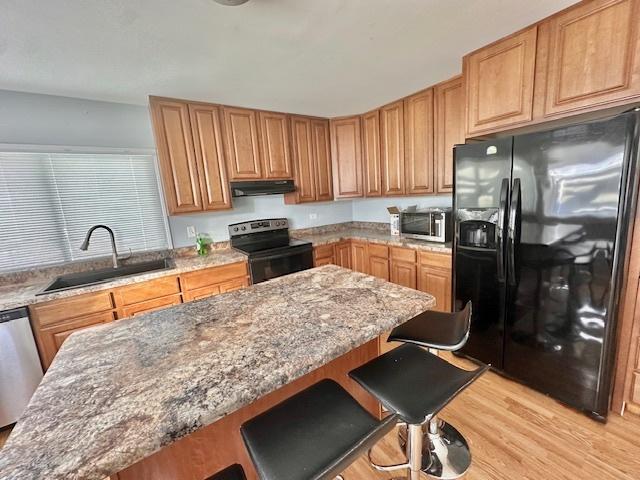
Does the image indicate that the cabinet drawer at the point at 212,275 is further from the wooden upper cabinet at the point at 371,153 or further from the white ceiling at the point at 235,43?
the wooden upper cabinet at the point at 371,153

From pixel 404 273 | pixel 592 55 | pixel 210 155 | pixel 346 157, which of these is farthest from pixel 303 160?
pixel 592 55

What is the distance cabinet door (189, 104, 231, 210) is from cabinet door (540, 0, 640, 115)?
2588 mm

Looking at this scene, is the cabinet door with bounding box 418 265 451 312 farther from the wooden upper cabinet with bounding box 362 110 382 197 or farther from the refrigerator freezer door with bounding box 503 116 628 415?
the wooden upper cabinet with bounding box 362 110 382 197

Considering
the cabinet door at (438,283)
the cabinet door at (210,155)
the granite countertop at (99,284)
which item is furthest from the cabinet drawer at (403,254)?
the cabinet door at (210,155)

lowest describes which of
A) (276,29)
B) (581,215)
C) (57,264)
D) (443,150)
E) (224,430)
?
(224,430)

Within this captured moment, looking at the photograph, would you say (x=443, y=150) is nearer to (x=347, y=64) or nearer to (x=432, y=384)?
(x=347, y=64)

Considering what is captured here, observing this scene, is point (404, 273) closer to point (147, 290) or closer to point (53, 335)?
point (147, 290)

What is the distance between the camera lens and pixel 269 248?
2938 mm

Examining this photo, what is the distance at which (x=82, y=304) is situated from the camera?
6.48 ft

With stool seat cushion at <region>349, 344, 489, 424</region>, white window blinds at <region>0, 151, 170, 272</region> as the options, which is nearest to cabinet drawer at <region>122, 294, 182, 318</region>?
white window blinds at <region>0, 151, 170, 272</region>

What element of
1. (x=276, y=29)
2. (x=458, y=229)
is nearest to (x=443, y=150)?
(x=458, y=229)

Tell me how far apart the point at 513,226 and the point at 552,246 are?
8.9 inches

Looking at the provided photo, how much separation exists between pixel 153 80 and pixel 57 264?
1747 millimetres

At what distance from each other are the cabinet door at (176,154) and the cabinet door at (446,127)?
2.34 meters
